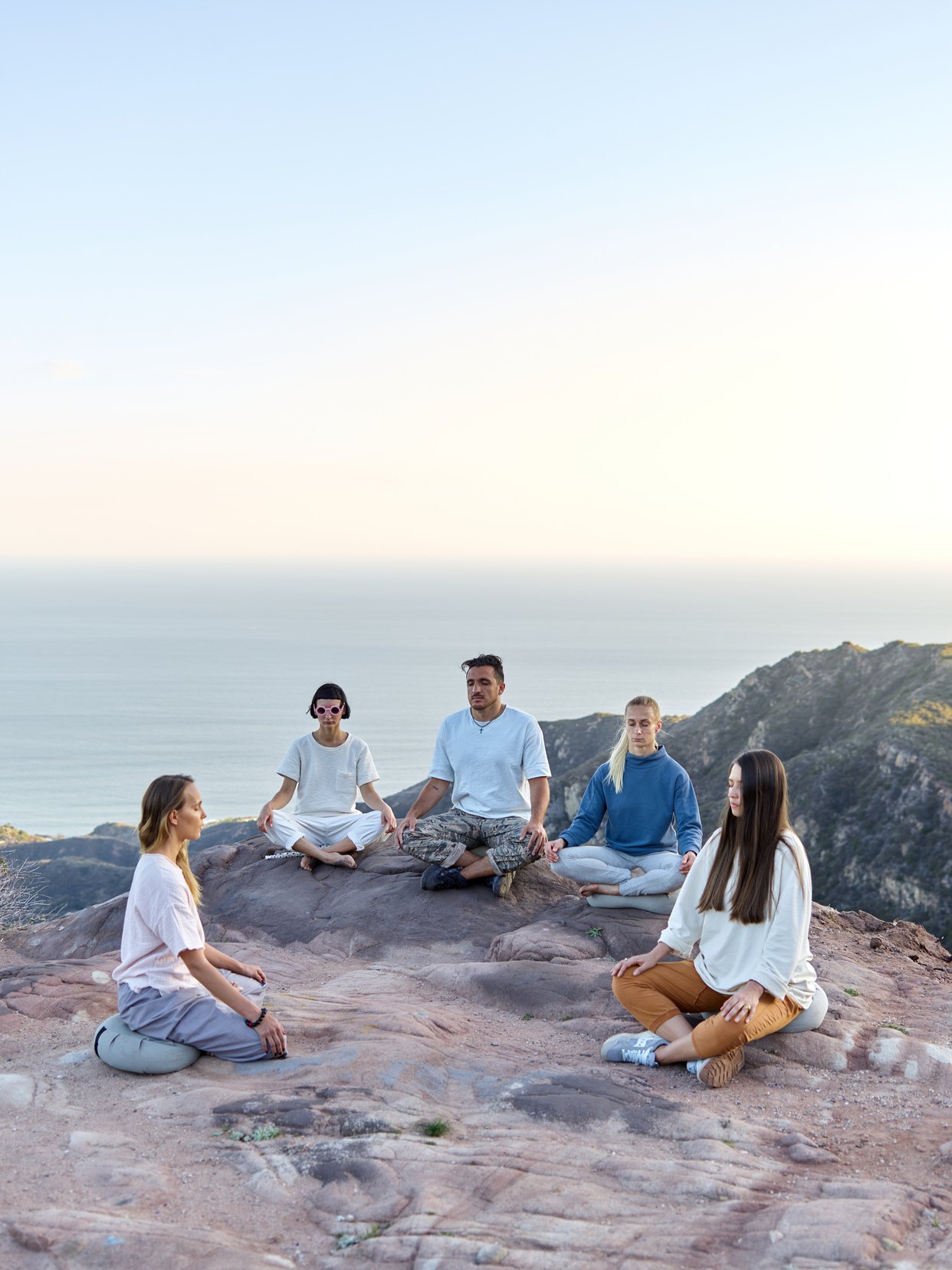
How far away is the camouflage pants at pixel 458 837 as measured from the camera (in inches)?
382

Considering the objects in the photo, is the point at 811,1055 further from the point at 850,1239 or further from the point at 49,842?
the point at 49,842

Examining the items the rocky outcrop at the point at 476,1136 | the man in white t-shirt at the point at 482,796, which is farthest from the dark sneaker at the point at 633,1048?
the man in white t-shirt at the point at 482,796

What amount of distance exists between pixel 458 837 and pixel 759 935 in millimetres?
4278

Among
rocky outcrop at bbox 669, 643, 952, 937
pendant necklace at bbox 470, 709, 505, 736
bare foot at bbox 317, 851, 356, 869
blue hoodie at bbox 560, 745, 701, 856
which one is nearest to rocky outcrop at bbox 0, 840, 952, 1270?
blue hoodie at bbox 560, 745, 701, 856

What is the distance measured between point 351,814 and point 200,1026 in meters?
5.12

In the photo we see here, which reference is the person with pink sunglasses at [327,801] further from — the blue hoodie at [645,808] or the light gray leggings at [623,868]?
the blue hoodie at [645,808]

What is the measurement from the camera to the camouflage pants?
9.70 meters

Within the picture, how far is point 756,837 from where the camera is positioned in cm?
593

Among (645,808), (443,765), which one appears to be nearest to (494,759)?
(443,765)

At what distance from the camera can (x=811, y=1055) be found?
634 cm

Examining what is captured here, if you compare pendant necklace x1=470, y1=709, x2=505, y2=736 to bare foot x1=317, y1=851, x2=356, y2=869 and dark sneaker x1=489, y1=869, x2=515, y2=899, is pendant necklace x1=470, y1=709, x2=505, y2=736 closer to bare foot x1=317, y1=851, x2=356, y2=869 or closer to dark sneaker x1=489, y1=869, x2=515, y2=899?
dark sneaker x1=489, y1=869, x2=515, y2=899

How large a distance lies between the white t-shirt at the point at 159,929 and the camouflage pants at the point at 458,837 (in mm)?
3896

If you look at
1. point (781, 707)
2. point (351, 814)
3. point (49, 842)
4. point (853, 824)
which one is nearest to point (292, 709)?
point (49, 842)

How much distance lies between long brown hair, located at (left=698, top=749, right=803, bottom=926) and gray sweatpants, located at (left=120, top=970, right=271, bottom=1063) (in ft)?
9.49
